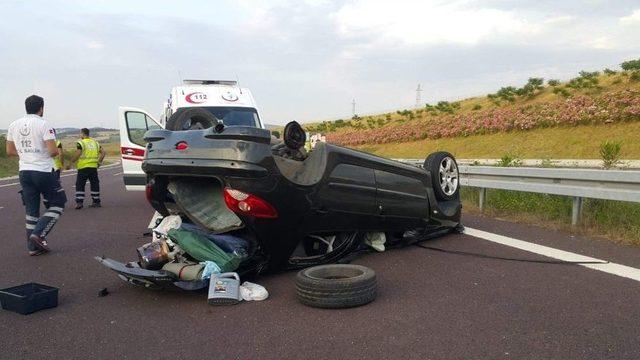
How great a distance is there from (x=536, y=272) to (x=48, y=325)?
4085 mm

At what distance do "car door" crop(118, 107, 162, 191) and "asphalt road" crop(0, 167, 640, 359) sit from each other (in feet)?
17.7

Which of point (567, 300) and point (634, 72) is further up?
point (634, 72)

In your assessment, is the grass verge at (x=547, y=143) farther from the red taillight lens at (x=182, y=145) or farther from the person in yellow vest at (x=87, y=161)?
the red taillight lens at (x=182, y=145)

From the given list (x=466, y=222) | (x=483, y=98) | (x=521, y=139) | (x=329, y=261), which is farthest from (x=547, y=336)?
(x=483, y=98)

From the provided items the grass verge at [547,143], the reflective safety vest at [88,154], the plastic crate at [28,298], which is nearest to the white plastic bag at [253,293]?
the plastic crate at [28,298]

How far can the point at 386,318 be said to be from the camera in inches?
160

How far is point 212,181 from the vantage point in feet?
18.0

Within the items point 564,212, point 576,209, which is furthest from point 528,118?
point 576,209

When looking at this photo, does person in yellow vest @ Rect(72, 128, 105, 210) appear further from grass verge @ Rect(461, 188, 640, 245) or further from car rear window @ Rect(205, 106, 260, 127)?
grass verge @ Rect(461, 188, 640, 245)

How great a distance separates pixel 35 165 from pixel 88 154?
6.32 m

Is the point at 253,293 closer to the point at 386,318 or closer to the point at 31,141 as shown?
the point at 386,318

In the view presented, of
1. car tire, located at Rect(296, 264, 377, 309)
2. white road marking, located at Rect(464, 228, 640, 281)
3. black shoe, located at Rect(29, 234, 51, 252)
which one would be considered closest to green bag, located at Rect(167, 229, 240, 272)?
car tire, located at Rect(296, 264, 377, 309)

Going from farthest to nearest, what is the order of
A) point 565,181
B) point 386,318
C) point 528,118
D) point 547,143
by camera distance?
1. point 528,118
2. point 547,143
3. point 565,181
4. point 386,318

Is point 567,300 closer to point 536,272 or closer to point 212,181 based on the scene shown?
point 536,272
